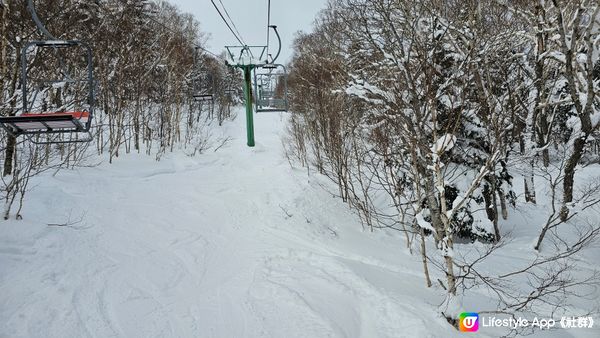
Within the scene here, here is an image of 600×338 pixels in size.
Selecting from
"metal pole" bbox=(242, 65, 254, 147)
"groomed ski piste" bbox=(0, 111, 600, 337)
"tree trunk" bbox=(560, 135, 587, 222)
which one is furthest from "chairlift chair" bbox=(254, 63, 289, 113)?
"tree trunk" bbox=(560, 135, 587, 222)

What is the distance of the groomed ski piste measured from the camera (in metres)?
5.05

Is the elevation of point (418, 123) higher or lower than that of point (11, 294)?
higher

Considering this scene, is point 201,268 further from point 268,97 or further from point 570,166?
point 570,166

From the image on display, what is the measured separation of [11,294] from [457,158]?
1026 cm

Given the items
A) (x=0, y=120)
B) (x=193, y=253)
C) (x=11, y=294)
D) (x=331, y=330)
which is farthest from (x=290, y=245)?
(x=0, y=120)

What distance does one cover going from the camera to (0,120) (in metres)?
4.13

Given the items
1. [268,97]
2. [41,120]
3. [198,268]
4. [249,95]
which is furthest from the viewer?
[249,95]

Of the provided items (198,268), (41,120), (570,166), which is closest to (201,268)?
(198,268)

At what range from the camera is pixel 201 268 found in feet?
22.6

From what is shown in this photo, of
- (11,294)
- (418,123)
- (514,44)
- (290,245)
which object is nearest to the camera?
(11,294)

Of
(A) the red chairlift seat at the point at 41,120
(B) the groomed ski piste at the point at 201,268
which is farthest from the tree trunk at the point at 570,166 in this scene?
(A) the red chairlift seat at the point at 41,120

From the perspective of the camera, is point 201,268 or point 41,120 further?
point 201,268

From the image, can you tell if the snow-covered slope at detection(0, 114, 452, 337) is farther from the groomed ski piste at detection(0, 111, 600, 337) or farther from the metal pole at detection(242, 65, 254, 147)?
the metal pole at detection(242, 65, 254, 147)

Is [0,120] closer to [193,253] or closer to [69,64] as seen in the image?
[193,253]
